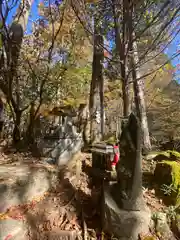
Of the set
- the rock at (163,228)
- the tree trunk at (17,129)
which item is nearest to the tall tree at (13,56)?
the tree trunk at (17,129)

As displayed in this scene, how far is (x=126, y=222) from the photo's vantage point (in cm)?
265

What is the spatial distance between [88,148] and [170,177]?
2.86m

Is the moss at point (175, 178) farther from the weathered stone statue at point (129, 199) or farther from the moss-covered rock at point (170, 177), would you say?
the weathered stone statue at point (129, 199)

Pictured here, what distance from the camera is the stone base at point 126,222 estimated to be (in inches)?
104

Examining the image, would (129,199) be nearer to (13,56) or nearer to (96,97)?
(96,97)

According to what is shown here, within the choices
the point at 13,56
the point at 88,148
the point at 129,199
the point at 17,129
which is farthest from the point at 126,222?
the point at 13,56

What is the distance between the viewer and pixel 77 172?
4316mm

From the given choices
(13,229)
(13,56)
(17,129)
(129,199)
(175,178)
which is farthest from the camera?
(17,129)

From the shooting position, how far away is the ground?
277 centimetres

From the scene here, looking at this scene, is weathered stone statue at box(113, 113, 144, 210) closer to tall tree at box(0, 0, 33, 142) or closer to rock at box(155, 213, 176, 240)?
rock at box(155, 213, 176, 240)

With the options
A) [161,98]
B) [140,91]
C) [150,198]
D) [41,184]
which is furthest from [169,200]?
[161,98]

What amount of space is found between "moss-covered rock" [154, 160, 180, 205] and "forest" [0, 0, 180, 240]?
Answer: 2 cm

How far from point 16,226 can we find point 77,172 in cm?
188

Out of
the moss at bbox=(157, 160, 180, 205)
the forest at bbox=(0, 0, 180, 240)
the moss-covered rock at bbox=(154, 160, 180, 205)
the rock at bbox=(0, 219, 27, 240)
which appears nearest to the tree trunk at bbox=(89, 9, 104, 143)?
the forest at bbox=(0, 0, 180, 240)
